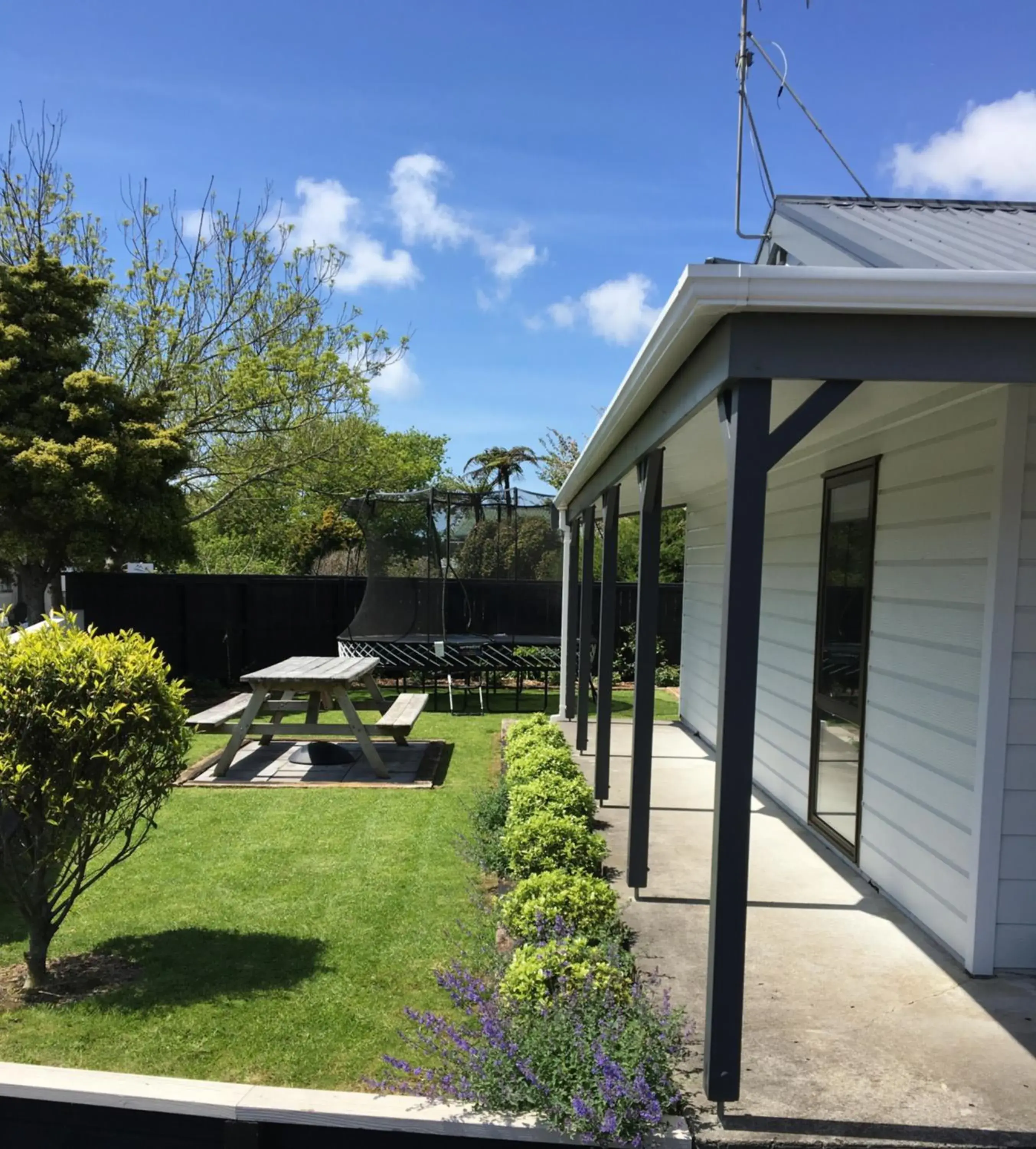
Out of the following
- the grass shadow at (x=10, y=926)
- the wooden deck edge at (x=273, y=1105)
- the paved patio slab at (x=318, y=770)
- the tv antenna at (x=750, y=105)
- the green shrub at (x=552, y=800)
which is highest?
the tv antenna at (x=750, y=105)

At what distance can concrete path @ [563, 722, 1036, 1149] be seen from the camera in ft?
7.88

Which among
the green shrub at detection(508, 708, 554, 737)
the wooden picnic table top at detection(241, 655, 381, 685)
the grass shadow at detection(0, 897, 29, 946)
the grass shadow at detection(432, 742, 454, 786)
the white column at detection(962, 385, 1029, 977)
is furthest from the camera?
the grass shadow at detection(432, 742, 454, 786)

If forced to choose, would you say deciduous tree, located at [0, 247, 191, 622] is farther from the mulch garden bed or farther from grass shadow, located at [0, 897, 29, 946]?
the mulch garden bed

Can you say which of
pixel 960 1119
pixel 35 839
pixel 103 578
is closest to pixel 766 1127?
pixel 960 1119

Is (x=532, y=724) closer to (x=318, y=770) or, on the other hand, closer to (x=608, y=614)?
(x=608, y=614)

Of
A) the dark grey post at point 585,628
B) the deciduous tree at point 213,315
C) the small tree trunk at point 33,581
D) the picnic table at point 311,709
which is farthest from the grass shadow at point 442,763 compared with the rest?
the deciduous tree at point 213,315

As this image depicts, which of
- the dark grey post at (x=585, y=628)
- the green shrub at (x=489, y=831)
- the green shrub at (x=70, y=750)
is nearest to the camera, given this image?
the green shrub at (x=70, y=750)

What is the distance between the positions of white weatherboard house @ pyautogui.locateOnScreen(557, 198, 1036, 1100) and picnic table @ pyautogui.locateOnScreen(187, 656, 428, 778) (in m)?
2.15

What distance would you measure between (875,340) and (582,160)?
1209cm

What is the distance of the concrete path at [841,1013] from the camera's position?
2402mm

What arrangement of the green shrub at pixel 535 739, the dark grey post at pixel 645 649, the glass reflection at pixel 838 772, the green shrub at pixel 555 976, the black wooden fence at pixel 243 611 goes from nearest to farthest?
the green shrub at pixel 555 976 → the dark grey post at pixel 645 649 → the glass reflection at pixel 838 772 → the green shrub at pixel 535 739 → the black wooden fence at pixel 243 611

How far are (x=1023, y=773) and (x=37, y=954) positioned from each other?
3.72m

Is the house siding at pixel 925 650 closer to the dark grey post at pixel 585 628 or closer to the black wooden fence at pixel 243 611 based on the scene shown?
the dark grey post at pixel 585 628

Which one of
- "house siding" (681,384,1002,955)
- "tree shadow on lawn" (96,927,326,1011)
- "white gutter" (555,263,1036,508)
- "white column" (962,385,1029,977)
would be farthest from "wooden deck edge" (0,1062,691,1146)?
"white gutter" (555,263,1036,508)
